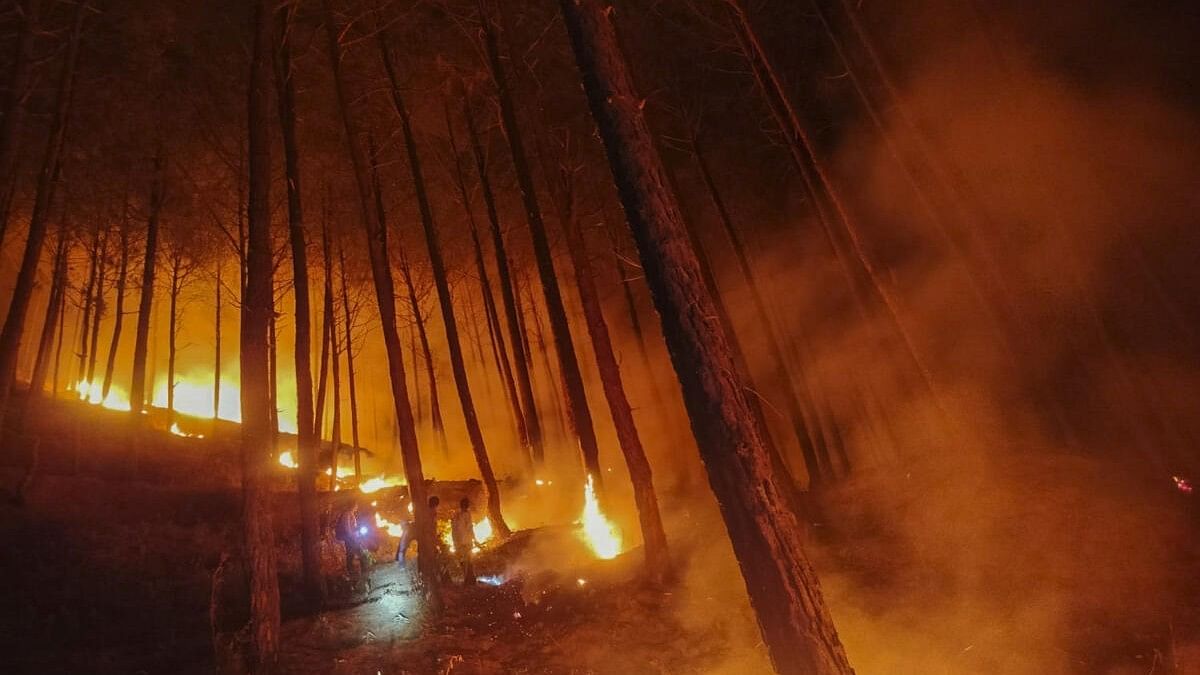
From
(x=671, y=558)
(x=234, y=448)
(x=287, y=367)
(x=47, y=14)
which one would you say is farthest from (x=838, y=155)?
(x=287, y=367)

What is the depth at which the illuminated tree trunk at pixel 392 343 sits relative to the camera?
10.1m

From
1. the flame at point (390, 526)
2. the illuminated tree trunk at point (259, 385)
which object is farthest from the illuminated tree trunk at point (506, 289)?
the illuminated tree trunk at point (259, 385)

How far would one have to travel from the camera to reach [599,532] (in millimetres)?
10820

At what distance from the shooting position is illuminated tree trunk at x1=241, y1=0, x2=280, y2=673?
22.7 ft

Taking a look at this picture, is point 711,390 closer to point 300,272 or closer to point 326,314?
point 300,272

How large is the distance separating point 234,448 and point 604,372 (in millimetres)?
18488

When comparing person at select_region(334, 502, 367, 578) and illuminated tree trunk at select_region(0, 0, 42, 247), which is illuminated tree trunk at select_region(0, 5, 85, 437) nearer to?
illuminated tree trunk at select_region(0, 0, 42, 247)

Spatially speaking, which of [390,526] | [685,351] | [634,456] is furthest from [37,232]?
[685,351]

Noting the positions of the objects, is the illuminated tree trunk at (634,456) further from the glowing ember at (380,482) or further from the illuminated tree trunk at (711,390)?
the glowing ember at (380,482)

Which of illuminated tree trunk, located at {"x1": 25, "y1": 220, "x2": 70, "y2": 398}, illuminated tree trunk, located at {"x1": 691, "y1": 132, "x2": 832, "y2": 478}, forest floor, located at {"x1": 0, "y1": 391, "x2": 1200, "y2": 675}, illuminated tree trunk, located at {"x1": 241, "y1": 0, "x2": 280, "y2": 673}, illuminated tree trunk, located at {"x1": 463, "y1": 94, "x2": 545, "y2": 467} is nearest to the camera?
forest floor, located at {"x1": 0, "y1": 391, "x2": 1200, "y2": 675}

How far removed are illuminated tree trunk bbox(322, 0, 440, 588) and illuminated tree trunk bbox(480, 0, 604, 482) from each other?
118 inches

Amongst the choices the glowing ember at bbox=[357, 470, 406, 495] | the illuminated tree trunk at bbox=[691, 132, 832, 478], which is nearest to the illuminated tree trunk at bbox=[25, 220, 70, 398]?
the glowing ember at bbox=[357, 470, 406, 495]

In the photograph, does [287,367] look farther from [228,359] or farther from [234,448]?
[234,448]

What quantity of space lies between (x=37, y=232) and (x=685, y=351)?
43.3 feet
